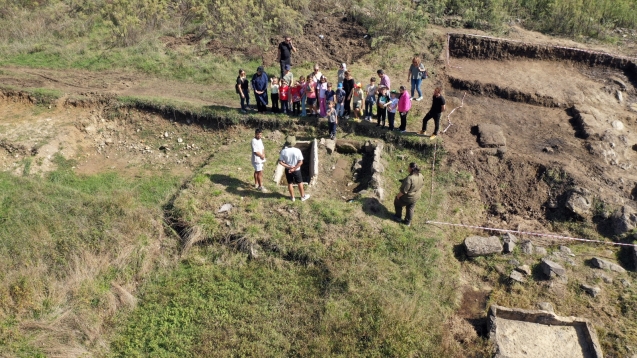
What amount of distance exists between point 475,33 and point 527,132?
631 cm

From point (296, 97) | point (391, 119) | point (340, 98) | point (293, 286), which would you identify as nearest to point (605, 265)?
point (391, 119)

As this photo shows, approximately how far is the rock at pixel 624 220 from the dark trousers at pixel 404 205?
480 cm

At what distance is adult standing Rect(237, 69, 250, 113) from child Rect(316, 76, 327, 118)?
84.2 inches

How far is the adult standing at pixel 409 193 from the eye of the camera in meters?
8.31

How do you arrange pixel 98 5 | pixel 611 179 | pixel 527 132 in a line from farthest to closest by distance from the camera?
1. pixel 98 5
2. pixel 527 132
3. pixel 611 179

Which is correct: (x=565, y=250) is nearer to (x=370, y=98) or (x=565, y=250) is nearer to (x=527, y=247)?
(x=527, y=247)

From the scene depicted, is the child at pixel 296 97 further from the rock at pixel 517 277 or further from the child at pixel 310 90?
the rock at pixel 517 277

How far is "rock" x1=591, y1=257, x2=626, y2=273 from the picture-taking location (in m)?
8.46

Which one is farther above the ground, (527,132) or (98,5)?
(98,5)

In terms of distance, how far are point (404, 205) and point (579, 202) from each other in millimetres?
4575

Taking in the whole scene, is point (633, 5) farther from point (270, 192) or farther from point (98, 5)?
point (98, 5)

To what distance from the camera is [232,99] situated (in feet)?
45.0

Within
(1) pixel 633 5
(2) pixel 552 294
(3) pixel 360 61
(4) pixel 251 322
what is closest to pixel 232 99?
(3) pixel 360 61

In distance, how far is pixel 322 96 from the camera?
38.2 ft
